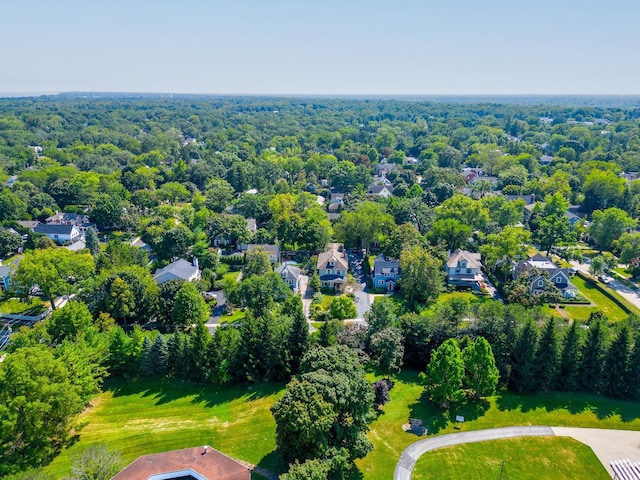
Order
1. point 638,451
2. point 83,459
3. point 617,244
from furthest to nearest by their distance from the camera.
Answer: point 617,244, point 638,451, point 83,459

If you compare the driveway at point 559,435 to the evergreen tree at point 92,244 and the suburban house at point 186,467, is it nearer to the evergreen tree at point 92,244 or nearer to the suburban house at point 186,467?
the suburban house at point 186,467

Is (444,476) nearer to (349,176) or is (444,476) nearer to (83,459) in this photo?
(83,459)

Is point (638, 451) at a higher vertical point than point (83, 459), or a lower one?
lower

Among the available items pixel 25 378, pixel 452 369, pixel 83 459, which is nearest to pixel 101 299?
pixel 25 378

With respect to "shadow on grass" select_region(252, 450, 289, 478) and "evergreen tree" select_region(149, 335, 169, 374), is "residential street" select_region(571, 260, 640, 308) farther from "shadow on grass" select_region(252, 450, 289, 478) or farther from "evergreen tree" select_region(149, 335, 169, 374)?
"evergreen tree" select_region(149, 335, 169, 374)

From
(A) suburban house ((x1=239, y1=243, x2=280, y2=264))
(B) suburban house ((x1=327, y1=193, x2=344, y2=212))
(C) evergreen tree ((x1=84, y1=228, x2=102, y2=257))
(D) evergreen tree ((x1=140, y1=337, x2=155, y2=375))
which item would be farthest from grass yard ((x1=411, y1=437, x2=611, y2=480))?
(B) suburban house ((x1=327, y1=193, x2=344, y2=212))

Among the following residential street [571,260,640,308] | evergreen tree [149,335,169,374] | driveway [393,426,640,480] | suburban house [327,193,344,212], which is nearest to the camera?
driveway [393,426,640,480]
